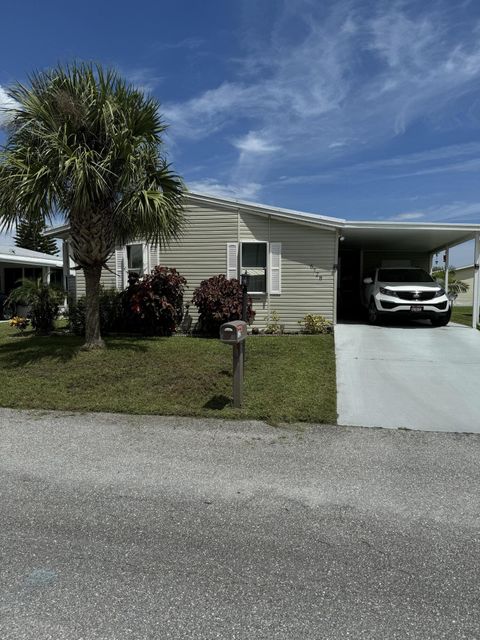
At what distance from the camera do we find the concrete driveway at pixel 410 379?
18.2 ft

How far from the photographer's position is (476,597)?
2.46 metres

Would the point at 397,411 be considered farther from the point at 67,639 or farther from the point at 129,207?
the point at 129,207

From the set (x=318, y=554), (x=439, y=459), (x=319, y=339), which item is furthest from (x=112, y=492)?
(x=319, y=339)

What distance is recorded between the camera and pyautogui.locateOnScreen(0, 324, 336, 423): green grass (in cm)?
587

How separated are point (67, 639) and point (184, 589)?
1.98 feet

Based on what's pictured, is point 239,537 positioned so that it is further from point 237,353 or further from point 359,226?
point 359,226

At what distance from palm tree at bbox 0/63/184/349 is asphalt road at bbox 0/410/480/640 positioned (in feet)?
14.8

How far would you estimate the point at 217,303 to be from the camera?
11453 mm

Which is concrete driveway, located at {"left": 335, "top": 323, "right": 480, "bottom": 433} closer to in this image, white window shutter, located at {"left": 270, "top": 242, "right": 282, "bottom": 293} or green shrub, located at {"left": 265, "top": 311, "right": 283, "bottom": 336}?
green shrub, located at {"left": 265, "top": 311, "right": 283, "bottom": 336}

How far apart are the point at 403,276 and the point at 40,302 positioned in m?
9.75

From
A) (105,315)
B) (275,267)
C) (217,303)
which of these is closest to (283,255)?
(275,267)

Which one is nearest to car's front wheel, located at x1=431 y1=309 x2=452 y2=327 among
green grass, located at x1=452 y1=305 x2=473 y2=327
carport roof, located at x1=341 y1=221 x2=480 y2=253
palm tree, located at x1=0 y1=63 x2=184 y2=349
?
green grass, located at x1=452 y1=305 x2=473 y2=327

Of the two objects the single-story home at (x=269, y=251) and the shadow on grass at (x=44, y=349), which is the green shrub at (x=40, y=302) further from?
the single-story home at (x=269, y=251)

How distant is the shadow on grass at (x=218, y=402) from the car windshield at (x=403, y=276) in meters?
8.49
